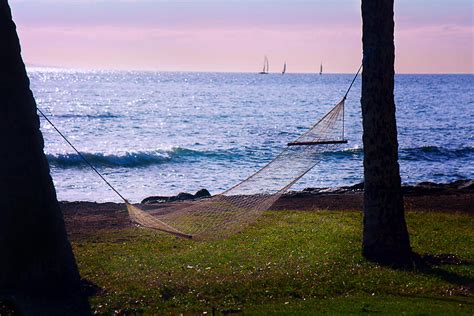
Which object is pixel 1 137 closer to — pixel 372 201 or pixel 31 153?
pixel 31 153

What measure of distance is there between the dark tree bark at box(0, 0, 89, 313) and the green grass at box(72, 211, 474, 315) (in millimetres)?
679

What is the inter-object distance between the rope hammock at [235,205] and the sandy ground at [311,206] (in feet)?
14.4

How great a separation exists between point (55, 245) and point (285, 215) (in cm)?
805

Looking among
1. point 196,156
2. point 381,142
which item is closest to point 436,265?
point 381,142

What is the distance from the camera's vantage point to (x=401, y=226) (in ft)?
36.6

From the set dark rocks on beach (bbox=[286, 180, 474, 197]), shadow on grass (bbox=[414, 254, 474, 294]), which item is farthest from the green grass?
dark rocks on beach (bbox=[286, 180, 474, 197])

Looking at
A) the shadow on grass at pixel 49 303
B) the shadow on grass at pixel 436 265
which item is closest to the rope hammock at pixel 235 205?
the shadow on grass at pixel 49 303

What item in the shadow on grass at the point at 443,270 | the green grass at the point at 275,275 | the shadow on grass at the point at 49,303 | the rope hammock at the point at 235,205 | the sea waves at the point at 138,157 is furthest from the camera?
the sea waves at the point at 138,157

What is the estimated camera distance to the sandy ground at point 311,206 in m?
16.8

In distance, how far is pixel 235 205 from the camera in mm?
11617

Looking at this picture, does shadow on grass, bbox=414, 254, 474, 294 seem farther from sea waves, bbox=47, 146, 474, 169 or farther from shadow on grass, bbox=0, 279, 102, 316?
sea waves, bbox=47, 146, 474, 169

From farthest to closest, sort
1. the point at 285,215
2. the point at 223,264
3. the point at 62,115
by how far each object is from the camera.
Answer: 1. the point at 62,115
2. the point at 285,215
3. the point at 223,264

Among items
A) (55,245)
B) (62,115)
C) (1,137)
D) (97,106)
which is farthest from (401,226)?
(97,106)

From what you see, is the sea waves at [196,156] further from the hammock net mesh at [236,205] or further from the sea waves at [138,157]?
the hammock net mesh at [236,205]
